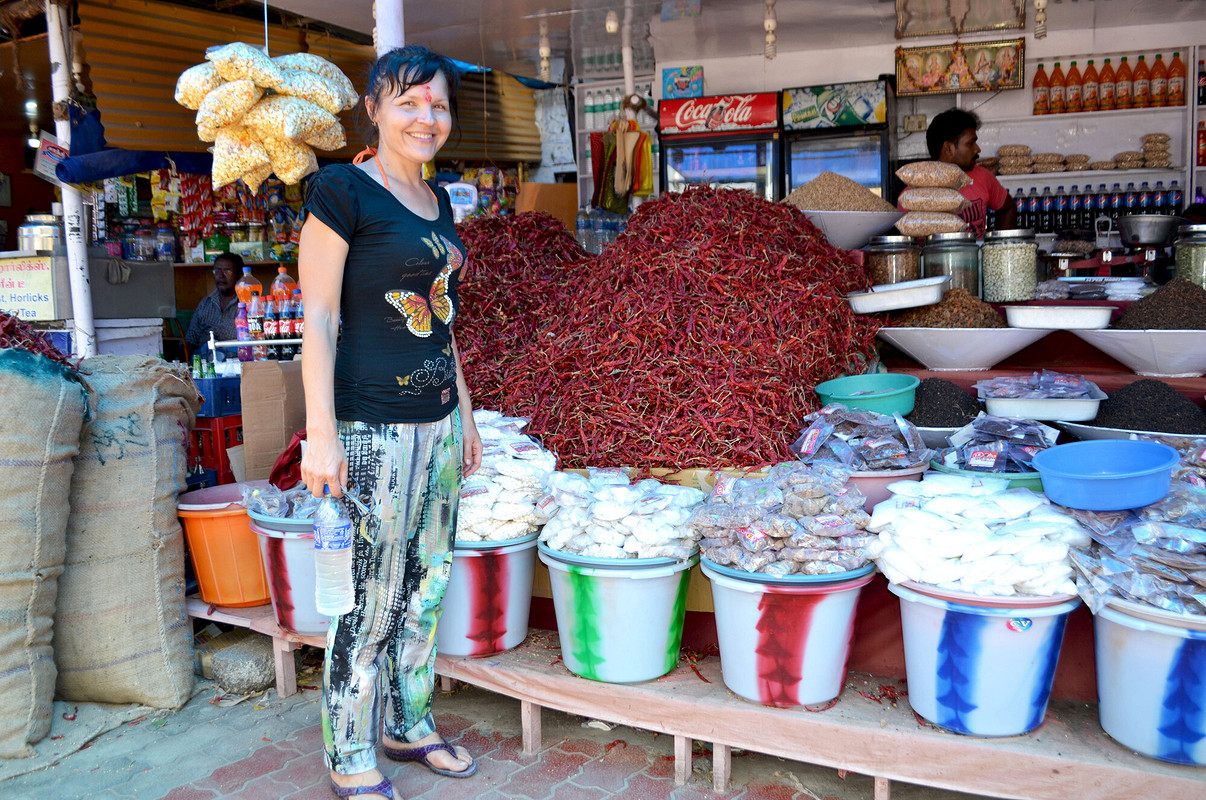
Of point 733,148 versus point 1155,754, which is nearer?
point 1155,754

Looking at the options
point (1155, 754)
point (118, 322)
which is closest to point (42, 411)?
point (118, 322)

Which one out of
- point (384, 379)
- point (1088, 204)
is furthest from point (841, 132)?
point (384, 379)

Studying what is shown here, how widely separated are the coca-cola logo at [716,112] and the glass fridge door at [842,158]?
1.37 ft

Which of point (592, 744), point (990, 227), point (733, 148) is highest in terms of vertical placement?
point (733, 148)

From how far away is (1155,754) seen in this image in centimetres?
176

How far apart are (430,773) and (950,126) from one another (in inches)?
171

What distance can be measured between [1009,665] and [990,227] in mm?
4959

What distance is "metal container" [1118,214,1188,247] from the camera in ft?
12.4

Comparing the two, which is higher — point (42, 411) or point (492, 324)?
point (492, 324)

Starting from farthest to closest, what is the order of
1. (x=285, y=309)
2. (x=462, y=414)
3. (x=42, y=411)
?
(x=285, y=309)
(x=42, y=411)
(x=462, y=414)

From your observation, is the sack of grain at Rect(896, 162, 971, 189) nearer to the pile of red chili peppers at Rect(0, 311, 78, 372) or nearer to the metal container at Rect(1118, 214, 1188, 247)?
the metal container at Rect(1118, 214, 1188, 247)

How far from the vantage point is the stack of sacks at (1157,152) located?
626 centimetres

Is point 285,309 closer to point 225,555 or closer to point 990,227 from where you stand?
point 225,555

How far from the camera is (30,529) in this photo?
2.42 meters
